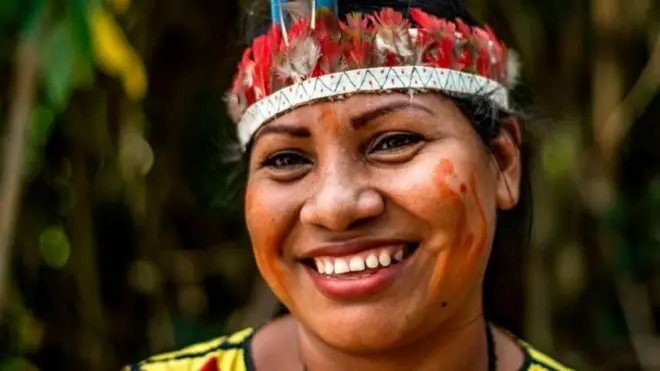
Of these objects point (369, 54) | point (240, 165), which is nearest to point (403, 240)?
point (369, 54)

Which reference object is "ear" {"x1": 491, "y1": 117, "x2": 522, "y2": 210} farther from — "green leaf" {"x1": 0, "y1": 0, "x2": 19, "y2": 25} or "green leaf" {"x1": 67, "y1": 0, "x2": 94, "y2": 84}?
"green leaf" {"x1": 0, "y1": 0, "x2": 19, "y2": 25}

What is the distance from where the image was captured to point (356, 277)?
3.94 feet

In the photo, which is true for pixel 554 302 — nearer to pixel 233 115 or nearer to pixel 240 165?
pixel 240 165

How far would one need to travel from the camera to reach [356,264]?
1.20m

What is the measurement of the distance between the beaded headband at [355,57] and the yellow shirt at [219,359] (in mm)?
334

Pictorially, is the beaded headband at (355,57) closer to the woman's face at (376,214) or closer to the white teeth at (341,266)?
the woman's face at (376,214)

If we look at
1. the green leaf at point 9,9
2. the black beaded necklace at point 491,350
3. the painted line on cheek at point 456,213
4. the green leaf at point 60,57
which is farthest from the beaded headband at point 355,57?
the green leaf at point 9,9

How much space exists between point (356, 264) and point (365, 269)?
1 centimetres

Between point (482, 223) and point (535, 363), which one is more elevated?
point (482, 223)

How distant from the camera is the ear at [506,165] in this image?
1.33 meters

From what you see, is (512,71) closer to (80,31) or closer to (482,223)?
(482,223)

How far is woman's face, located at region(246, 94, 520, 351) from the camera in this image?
3.89 ft

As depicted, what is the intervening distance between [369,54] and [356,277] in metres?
0.26

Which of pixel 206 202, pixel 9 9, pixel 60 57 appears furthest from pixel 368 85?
pixel 206 202
